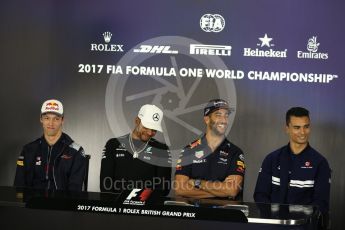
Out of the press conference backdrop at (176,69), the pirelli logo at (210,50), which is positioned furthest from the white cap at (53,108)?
the pirelli logo at (210,50)

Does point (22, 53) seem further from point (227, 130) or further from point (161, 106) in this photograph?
point (227, 130)

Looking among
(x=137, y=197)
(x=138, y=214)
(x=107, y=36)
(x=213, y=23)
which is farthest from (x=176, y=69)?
(x=138, y=214)

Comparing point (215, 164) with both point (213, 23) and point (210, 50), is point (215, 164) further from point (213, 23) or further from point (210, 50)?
point (213, 23)

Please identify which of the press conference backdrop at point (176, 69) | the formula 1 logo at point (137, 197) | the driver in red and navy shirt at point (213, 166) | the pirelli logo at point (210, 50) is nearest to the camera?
the formula 1 logo at point (137, 197)

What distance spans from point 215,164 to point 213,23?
4.77 feet

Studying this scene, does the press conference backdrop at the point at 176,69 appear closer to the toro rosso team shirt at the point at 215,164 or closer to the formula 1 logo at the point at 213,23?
the formula 1 logo at the point at 213,23

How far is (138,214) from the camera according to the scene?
3480 mm

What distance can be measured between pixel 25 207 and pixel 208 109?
5.98ft

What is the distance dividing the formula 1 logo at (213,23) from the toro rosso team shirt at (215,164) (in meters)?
1.24

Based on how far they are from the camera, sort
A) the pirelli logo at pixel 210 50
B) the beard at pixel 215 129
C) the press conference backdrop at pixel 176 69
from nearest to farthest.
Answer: the beard at pixel 215 129
the press conference backdrop at pixel 176 69
the pirelli logo at pixel 210 50

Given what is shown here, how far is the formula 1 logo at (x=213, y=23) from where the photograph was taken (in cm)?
566

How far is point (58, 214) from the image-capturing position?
3.55m

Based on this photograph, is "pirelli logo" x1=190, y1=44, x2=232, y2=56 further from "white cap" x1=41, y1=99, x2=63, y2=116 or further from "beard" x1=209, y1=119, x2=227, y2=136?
"white cap" x1=41, y1=99, x2=63, y2=116

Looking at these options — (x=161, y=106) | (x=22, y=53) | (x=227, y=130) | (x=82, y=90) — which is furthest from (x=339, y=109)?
(x=22, y=53)
